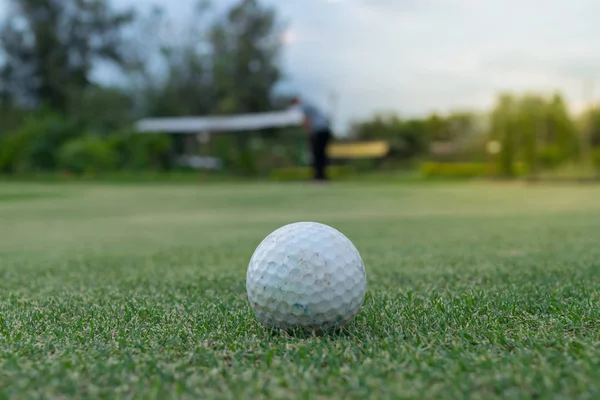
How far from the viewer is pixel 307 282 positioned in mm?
1972

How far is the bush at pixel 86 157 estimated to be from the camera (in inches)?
1046

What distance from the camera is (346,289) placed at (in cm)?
202

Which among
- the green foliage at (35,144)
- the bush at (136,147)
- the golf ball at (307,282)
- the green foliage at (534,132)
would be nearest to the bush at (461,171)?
the green foliage at (534,132)

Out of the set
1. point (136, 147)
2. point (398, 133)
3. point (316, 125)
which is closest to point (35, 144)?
point (136, 147)

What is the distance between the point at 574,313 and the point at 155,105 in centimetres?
4085

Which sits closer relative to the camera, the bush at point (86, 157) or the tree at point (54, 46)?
the bush at point (86, 157)

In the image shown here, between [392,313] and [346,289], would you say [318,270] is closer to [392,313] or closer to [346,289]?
[346,289]

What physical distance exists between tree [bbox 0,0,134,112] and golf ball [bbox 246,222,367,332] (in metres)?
44.3

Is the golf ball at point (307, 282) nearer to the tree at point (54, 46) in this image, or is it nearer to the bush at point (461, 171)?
the bush at point (461, 171)

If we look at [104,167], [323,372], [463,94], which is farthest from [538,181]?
[323,372]

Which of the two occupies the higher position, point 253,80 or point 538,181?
point 253,80

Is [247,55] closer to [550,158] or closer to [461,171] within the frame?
[461,171]

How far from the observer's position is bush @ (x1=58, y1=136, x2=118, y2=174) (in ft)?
87.2

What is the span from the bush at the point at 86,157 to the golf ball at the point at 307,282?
26.5 metres
